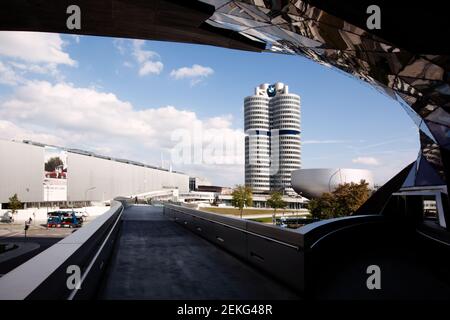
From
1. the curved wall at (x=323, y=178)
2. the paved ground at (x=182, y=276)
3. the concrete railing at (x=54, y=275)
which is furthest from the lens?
the curved wall at (x=323, y=178)

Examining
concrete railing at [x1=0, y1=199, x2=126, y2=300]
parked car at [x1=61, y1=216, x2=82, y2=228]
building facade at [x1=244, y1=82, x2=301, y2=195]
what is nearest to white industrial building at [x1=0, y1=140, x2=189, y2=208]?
parked car at [x1=61, y1=216, x2=82, y2=228]

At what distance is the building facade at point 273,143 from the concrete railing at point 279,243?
6418 inches

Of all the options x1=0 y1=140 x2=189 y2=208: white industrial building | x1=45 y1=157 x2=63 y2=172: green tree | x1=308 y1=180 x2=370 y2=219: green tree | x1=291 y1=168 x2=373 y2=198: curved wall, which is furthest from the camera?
x1=45 y1=157 x2=63 y2=172: green tree

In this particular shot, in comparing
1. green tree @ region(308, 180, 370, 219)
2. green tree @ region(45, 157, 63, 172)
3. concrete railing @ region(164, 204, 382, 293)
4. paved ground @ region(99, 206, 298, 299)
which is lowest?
green tree @ region(308, 180, 370, 219)

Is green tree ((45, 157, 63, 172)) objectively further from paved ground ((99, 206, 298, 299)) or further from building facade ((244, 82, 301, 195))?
building facade ((244, 82, 301, 195))

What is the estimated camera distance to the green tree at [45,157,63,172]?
9016 cm

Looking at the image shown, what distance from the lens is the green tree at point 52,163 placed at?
296 feet

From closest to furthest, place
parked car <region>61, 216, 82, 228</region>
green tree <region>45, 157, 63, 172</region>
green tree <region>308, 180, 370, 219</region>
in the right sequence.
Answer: green tree <region>308, 180, 370, 219</region> → parked car <region>61, 216, 82, 228</region> → green tree <region>45, 157, 63, 172</region>

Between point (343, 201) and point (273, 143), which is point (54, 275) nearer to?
point (343, 201)

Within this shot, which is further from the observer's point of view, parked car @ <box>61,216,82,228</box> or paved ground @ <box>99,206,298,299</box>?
parked car @ <box>61,216,82,228</box>

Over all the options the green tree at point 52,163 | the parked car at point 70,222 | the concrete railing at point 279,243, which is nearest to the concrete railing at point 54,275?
the concrete railing at point 279,243

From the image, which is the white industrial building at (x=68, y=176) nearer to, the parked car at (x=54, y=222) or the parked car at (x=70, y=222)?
the parked car at (x=54, y=222)

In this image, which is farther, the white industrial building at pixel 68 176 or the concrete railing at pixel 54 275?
the white industrial building at pixel 68 176

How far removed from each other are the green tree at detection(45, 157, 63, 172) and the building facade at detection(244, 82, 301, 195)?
10215 centimetres
